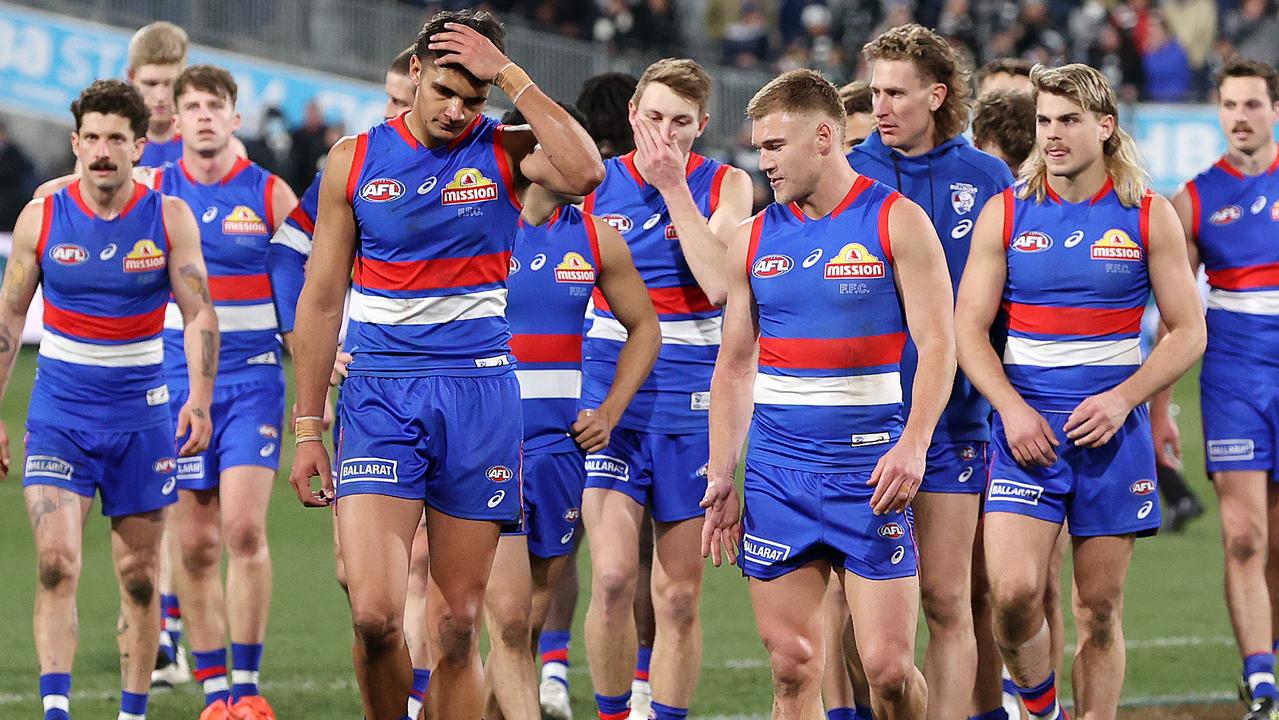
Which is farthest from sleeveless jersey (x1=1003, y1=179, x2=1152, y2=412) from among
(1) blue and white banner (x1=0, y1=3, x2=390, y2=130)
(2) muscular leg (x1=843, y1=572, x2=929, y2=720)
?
(1) blue and white banner (x1=0, y1=3, x2=390, y2=130)

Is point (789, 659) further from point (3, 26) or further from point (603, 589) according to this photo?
point (3, 26)

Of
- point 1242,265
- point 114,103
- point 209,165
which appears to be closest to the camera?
point 114,103

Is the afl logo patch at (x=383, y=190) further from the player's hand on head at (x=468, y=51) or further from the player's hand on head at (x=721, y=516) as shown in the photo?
the player's hand on head at (x=721, y=516)

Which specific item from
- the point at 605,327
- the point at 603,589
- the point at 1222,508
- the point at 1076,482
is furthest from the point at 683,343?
the point at 1222,508

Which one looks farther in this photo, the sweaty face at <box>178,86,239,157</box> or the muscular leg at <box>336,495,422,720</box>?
the sweaty face at <box>178,86,239,157</box>

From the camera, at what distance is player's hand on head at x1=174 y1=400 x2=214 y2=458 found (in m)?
7.74

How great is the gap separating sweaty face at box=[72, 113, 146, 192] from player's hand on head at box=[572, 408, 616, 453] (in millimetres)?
2371

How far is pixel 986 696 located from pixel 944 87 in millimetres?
2488

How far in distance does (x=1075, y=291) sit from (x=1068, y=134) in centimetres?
59

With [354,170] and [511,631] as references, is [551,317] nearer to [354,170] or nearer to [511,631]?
[511,631]

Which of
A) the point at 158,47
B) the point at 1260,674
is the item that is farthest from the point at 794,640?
the point at 158,47

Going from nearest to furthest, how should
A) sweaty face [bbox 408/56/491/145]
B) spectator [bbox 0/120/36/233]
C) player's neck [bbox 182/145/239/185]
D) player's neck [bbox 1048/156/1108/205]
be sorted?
sweaty face [bbox 408/56/491/145] < player's neck [bbox 1048/156/1108/205] < player's neck [bbox 182/145/239/185] < spectator [bbox 0/120/36/233]

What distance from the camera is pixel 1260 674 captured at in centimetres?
788

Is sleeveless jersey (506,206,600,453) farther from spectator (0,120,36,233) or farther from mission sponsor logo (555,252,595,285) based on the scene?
spectator (0,120,36,233)
